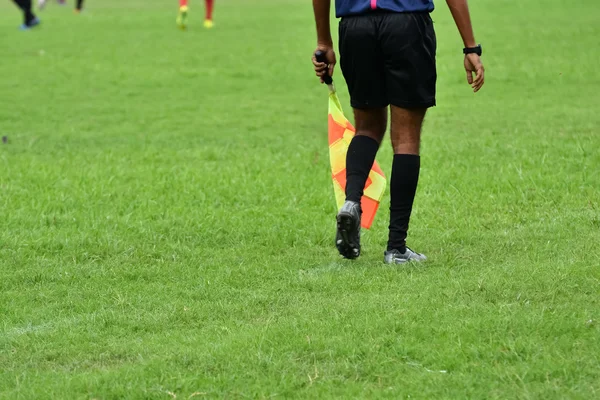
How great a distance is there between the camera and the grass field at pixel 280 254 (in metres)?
4.04

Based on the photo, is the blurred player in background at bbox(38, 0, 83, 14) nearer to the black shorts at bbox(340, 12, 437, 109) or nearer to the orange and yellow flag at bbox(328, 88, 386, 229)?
the orange and yellow flag at bbox(328, 88, 386, 229)

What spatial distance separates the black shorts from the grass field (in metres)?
0.87

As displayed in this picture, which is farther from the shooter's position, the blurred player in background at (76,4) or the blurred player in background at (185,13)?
the blurred player in background at (76,4)

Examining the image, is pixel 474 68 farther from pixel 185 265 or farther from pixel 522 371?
pixel 522 371

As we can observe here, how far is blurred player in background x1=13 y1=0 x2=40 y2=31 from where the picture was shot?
23672mm

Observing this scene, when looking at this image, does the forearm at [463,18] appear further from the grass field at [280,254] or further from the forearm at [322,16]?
the grass field at [280,254]

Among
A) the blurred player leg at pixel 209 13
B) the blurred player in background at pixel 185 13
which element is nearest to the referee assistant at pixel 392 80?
the blurred player in background at pixel 185 13

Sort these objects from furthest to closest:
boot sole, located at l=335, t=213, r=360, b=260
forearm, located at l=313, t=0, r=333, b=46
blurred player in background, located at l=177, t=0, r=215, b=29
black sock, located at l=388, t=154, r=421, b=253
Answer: blurred player in background, located at l=177, t=0, r=215, b=29 → forearm, located at l=313, t=0, r=333, b=46 → black sock, located at l=388, t=154, r=421, b=253 → boot sole, located at l=335, t=213, r=360, b=260

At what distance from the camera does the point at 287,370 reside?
159 inches

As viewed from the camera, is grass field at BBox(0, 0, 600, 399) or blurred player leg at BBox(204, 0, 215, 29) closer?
grass field at BBox(0, 0, 600, 399)

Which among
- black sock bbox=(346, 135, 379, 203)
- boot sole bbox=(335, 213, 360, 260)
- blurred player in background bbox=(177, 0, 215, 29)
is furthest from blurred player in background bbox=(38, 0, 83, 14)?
boot sole bbox=(335, 213, 360, 260)

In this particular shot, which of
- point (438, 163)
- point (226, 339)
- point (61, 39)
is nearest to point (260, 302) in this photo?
point (226, 339)

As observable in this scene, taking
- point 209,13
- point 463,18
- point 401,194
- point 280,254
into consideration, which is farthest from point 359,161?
point 209,13

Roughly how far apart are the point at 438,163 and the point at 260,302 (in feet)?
12.6
